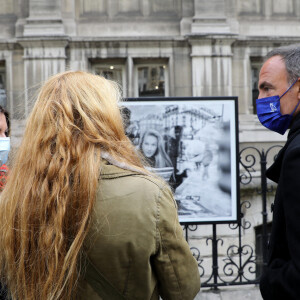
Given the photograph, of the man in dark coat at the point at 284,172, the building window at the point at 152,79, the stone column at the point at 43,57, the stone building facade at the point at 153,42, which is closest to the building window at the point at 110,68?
the stone building facade at the point at 153,42

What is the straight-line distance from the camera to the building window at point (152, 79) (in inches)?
364

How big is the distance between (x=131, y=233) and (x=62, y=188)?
31 cm

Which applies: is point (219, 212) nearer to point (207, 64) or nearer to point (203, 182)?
point (203, 182)

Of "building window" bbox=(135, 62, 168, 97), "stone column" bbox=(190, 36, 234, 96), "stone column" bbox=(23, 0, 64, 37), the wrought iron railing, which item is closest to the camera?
the wrought iron railing

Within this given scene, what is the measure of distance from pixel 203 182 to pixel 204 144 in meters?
0.39

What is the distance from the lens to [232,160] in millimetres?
4547

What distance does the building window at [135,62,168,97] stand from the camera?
925cm

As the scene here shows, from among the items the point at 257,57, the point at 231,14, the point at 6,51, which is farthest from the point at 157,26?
the point at 6,51

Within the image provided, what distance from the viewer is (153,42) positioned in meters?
8.88

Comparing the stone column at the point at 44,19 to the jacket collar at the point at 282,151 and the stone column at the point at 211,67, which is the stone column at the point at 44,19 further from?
the jacket collar at the point at 282,151

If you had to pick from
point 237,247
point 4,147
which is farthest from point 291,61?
point 237,247

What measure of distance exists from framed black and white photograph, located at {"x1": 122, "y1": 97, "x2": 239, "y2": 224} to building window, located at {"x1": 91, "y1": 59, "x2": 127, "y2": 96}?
471cm

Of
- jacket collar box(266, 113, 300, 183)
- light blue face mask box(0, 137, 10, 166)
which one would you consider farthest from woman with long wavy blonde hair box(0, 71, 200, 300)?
light blue face mask box(0, 137, 10, 166)

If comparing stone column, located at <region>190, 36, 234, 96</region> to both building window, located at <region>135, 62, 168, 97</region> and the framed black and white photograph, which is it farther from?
the framed black and white photograph
